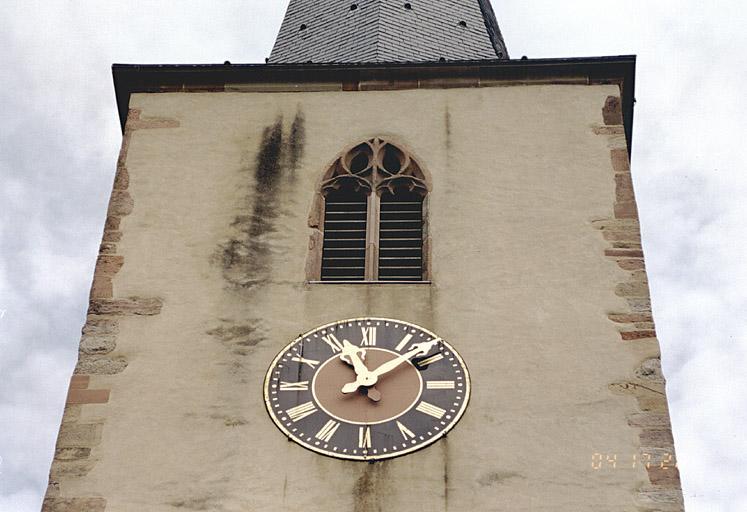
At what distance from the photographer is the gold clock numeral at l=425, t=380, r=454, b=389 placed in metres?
11.7

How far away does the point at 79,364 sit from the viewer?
39.7 ft

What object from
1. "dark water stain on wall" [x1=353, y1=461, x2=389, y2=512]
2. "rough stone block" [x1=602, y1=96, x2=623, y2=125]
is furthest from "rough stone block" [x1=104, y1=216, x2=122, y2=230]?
"rough stone block" [x1=602, y1=96, x2=623, y2=125]

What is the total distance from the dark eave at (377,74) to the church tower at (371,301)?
0.03m

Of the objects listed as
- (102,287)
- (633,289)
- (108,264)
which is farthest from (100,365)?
(633,289)

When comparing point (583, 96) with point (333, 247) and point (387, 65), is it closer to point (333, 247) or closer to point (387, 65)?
point (387, 65)

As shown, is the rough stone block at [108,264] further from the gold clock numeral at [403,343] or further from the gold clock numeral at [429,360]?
the gold clock numeral at [429,360]

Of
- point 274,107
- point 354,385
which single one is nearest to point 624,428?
point 354,385

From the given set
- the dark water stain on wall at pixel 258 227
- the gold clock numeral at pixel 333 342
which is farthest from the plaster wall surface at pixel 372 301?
the gold clock numeral at pixel 333 342

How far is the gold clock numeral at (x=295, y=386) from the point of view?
38.5ft

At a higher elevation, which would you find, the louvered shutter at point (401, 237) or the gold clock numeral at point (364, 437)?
the louvered shutter at point (401, 237)

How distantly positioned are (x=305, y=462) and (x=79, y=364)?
1995 mm

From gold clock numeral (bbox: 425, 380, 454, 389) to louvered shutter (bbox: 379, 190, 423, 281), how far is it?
138 cm

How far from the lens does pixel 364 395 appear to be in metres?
11.6

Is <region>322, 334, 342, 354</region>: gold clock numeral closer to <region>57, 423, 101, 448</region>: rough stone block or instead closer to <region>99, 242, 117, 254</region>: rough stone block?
<region>57, 423, 101, 448</region>: rough stone block
